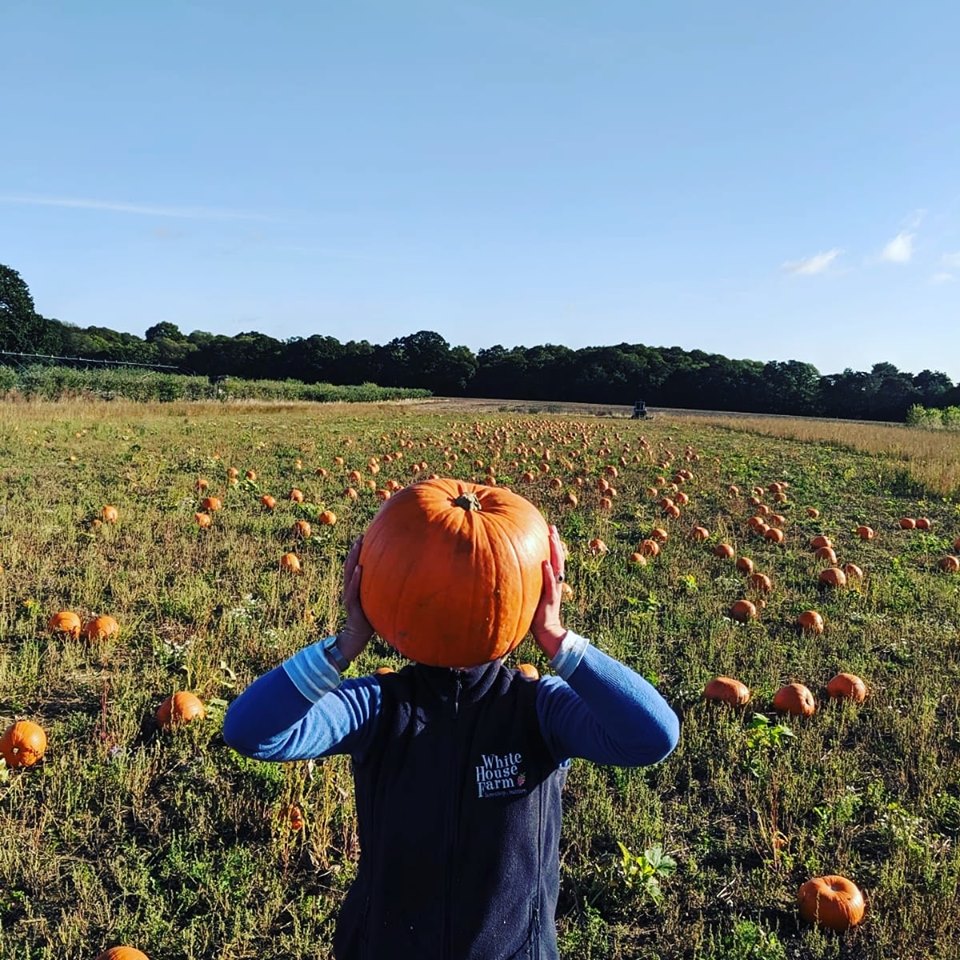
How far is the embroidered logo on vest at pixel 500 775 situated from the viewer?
2.02 meters

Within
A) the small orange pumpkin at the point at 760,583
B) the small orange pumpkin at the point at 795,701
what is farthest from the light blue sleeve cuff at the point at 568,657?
the small orange pumpkin at the point at 760,583

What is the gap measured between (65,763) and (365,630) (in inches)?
111

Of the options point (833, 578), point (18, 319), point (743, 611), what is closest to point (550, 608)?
point (743, 611)

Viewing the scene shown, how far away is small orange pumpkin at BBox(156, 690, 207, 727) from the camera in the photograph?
4270mm

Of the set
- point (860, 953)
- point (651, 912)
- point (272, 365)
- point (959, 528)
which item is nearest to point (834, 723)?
point (860, 953)

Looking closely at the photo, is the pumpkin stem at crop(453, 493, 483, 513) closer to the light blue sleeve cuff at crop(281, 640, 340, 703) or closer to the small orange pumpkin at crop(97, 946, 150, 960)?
the light blue sleeve cuff at crop(281, 640, 340, 703)

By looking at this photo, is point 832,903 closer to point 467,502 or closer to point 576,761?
point 576,761

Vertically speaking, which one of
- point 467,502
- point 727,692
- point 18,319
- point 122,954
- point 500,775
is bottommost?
point 122,954

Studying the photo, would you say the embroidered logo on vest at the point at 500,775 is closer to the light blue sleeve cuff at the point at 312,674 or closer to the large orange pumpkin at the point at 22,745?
the light blue sleeve cuff at the point at 312,674

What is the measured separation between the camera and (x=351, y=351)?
4094 inches

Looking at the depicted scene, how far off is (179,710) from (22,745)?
2.64ft

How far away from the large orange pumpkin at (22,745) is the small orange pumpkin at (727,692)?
421 cm

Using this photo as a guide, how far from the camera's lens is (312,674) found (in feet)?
6.19

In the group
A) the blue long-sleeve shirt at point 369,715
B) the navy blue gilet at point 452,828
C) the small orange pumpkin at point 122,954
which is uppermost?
the blue long-sleeve shirt at point 369,715
